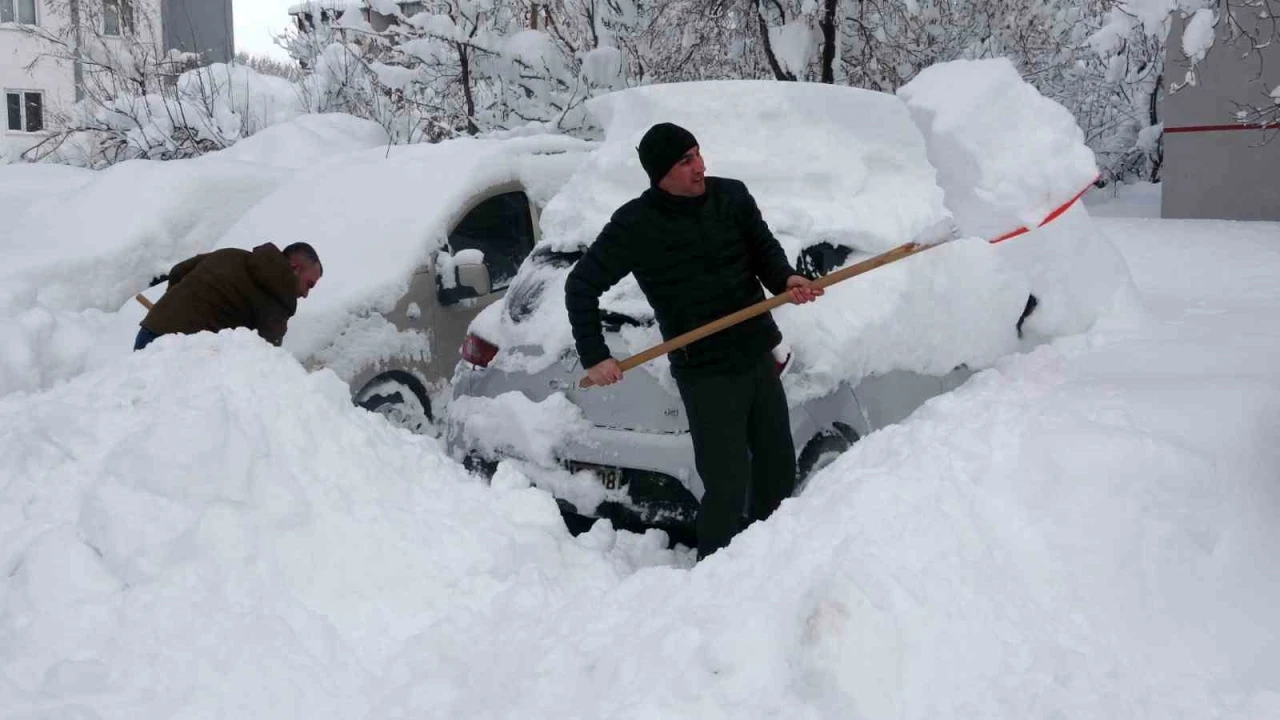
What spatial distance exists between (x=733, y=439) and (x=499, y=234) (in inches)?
112

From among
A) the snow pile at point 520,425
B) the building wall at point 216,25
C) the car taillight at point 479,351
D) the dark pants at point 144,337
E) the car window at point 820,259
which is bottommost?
the snow pile at point 520,425

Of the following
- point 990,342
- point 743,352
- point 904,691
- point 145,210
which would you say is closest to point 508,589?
A: point 743,352

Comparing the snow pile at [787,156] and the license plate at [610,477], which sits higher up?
the snow pile at [787,156]

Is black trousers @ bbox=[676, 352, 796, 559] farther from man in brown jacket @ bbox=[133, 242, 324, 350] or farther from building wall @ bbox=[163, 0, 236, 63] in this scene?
building wall @ bbox=[163, 0, 236, 63]

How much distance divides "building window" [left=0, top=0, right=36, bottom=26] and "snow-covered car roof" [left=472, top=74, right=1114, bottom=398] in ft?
89.2

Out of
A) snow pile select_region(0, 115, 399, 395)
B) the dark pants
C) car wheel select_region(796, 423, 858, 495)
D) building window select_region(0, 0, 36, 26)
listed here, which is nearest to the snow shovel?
car wheel select_region(796, 423, 858, 495)

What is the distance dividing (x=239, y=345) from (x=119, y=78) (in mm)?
12487

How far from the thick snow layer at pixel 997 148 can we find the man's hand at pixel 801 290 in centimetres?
177

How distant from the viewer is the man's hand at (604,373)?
3.68 metres

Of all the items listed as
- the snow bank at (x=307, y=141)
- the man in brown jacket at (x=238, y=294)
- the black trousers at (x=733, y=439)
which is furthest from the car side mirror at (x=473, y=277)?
the snow bank at (x=307, y=141)

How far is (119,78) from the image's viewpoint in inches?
588

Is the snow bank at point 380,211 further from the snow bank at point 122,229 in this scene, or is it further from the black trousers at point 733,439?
the black trousers at point 733,439

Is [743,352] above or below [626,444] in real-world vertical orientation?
above

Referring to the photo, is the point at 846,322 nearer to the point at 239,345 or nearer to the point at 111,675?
the point at 239,345
